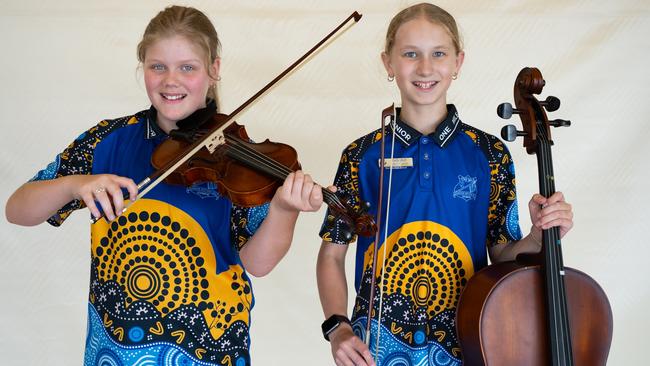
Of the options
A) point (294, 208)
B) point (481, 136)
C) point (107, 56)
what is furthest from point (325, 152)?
point (294, 208)

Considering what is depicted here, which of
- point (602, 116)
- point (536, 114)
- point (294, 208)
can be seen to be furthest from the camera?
point (602, 116)

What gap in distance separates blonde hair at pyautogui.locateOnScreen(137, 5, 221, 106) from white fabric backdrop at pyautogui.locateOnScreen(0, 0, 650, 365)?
832 millimetres

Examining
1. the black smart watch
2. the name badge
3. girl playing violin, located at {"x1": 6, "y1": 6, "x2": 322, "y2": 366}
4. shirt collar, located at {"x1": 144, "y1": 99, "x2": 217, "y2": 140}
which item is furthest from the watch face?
shirt collar, located at {"x1": 144, "y1": 99, "x2": 217, "y2": 140}

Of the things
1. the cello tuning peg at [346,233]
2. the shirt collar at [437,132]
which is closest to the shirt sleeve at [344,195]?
the cello tuning peg at [346,233]

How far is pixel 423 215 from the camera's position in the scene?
171 centimetres

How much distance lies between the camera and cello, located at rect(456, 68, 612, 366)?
1.57m

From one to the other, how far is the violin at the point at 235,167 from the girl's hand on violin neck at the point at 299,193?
29mm

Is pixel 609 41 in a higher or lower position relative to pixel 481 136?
higher

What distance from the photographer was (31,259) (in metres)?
2.56

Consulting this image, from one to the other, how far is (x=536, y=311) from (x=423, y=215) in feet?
0.90

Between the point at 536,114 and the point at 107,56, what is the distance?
1.36 meters

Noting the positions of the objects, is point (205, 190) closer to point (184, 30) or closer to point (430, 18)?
point (184, 30)

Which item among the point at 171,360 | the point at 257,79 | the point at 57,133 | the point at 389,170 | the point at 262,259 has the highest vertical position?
the point at 257,79

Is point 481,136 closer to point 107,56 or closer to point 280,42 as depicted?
point 280,42
